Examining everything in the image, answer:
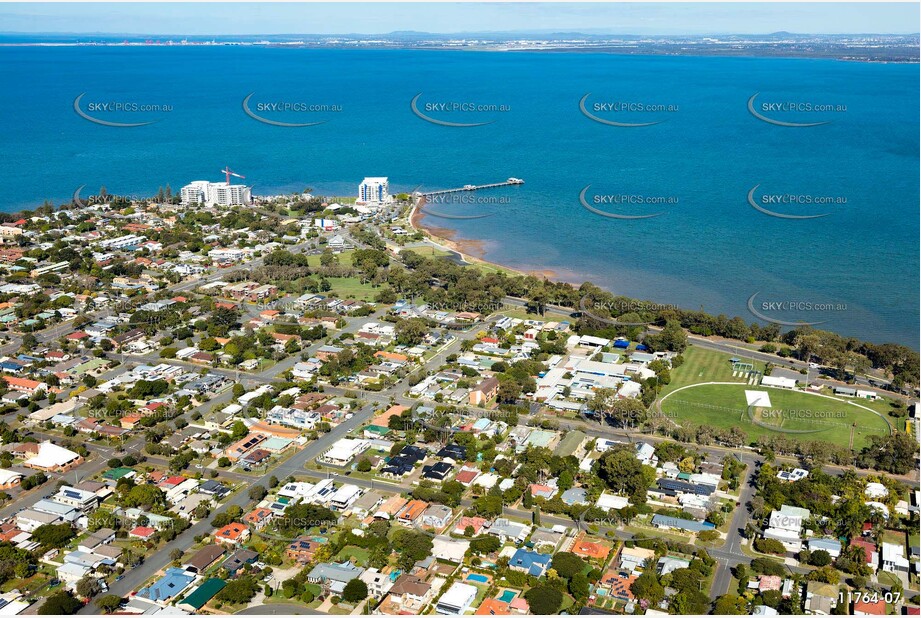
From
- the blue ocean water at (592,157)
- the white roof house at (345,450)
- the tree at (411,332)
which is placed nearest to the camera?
the white roof house at (345,450)

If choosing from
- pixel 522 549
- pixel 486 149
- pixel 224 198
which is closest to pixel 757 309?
pixel 522 549

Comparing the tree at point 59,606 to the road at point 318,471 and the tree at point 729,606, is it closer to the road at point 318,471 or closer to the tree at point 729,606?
the road at point 318,471

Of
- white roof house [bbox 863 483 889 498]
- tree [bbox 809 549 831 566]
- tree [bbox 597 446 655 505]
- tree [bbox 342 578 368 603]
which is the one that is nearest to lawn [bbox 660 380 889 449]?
white roof house [bbox 863 483 889 498]

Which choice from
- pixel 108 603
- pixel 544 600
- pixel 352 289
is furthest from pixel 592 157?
pixel 108 603

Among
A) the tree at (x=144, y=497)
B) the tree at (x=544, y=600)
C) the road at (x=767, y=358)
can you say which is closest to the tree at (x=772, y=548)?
the tree at (x=544, y=600)

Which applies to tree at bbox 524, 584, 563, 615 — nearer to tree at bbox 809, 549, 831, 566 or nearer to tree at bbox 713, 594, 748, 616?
tree at bbox 713, 594, 748, 616

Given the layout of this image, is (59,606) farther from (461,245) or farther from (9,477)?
(461,245)

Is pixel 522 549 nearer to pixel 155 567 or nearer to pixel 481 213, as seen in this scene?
pixel 155 567
